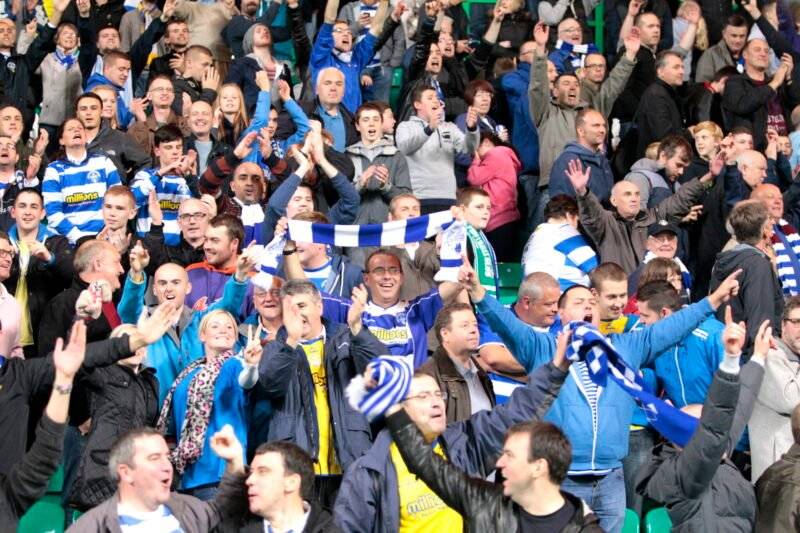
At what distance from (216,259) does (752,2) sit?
8498 millimetres

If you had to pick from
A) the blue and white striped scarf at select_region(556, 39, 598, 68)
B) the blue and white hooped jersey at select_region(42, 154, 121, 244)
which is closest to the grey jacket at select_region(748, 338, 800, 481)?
the blue and white hooped jersey at select_region(42, 154, 121, 244)

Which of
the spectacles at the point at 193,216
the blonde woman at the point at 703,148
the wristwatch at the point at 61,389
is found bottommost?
the blonde woman at the point at 703,148

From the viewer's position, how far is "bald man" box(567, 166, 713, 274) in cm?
1259

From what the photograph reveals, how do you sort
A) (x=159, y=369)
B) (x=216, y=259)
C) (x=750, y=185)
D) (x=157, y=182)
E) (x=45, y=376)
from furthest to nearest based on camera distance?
(x=750, y=185) < (x=157, y=182) < (x=216, y=259) < (x=159, y=369) < (x=45, y=376)

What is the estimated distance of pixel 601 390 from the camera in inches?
360

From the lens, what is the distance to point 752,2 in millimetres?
17109

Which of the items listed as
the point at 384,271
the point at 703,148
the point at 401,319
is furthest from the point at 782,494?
the point at 703,148

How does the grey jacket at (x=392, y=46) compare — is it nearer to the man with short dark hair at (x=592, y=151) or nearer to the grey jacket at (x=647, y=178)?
the man with short dark hair at (x=592, y=151)

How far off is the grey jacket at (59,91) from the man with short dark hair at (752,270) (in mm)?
6233

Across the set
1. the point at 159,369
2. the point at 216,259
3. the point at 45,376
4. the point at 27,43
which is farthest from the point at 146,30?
the point at 45,376

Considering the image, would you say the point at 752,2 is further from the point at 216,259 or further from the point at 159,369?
the point at 159,369

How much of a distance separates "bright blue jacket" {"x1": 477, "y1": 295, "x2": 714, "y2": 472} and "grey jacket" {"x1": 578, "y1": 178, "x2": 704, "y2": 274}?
9.84ft

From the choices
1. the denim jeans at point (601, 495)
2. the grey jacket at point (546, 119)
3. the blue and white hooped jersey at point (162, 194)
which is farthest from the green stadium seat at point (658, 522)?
the grey jacket at point (546, 119)

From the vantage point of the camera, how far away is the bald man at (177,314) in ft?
31.5
